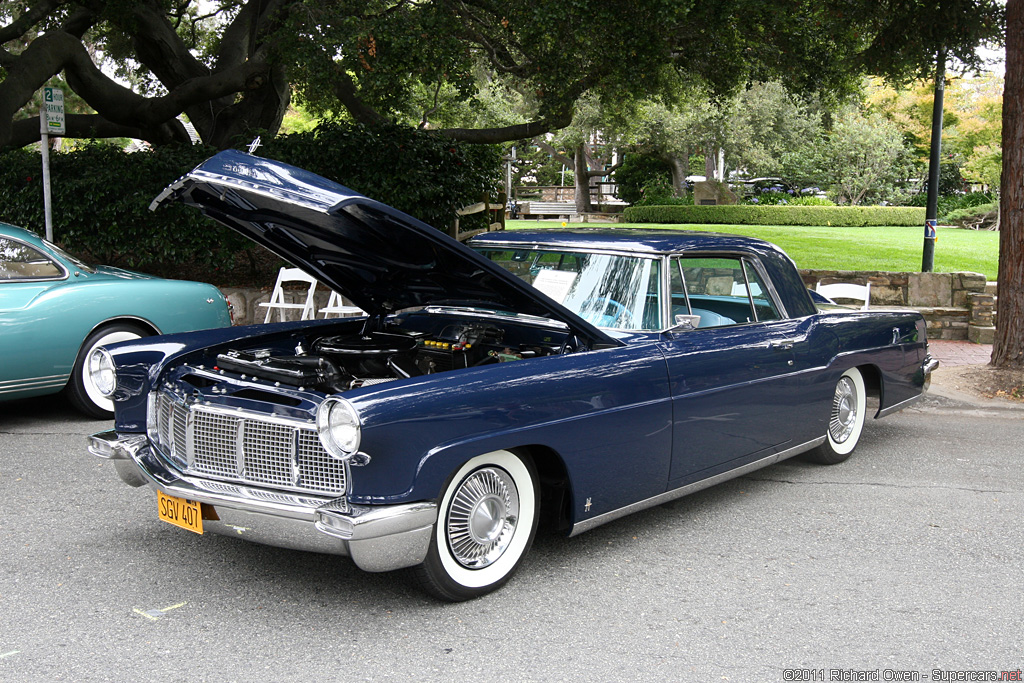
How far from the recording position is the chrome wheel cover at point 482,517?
3662 mm

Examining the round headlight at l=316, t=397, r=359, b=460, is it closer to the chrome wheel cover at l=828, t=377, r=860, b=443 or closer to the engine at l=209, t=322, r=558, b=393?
the engine at l=209, t=322, r=558, b=393

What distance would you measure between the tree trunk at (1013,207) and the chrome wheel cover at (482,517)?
22.6ft

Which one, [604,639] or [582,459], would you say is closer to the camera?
[604,639]

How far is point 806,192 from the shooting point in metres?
38.1

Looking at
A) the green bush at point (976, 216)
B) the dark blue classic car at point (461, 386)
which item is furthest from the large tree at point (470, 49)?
the green bush at point (976, 216)

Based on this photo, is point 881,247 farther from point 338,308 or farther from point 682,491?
point 682,491

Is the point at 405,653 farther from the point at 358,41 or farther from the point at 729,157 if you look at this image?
the point at 729,157

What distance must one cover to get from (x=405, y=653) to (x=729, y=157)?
36.7m

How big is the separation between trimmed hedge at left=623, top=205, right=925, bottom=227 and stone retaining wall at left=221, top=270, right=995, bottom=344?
1882 centimetres

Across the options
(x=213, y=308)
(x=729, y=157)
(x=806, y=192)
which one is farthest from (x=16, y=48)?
(x=806, y=192)

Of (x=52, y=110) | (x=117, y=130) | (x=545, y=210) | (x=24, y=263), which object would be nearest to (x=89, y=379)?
(x=24, y=263)

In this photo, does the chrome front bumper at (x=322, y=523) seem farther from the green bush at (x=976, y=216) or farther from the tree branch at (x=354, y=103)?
the green bush at (x=976, y=216)

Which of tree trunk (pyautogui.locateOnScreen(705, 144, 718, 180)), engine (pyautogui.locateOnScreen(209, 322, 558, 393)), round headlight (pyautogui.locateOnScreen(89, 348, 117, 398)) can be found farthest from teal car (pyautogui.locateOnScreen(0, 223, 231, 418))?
tree trunk (pyautogui.locateOnScreen(705, 144, 718, 180))

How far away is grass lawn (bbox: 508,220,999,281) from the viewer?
57.8ft
